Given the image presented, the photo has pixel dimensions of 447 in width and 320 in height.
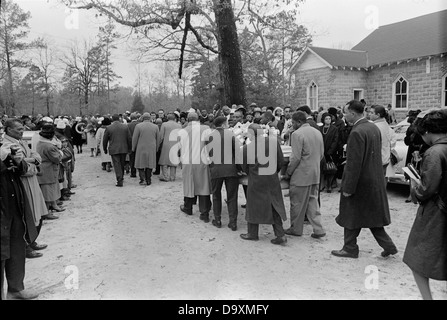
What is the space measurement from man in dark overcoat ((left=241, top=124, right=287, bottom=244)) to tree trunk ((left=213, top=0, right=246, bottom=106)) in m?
7.00

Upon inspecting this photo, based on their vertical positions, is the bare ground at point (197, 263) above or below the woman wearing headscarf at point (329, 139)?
below

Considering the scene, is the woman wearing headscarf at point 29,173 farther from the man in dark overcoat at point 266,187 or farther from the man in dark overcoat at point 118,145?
the man in dark overcoat at point 118,145

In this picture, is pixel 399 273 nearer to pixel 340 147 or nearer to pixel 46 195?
pixel 340 147

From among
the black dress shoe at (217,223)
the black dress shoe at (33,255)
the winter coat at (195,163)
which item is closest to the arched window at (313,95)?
the winter coat at (195,163)

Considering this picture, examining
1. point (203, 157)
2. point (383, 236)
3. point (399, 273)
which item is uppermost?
point (203, 157)

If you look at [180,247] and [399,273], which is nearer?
[399,273]

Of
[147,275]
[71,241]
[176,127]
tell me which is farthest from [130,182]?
[147,275]

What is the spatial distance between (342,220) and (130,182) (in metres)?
7.19

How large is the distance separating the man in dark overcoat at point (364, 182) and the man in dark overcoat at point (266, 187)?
108 cm

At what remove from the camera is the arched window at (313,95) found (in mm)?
23991

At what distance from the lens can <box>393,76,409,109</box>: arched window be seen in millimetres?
20844

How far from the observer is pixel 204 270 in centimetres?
481

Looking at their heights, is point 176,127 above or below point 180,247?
above

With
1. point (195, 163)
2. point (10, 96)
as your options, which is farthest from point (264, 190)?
point (10, 96)
